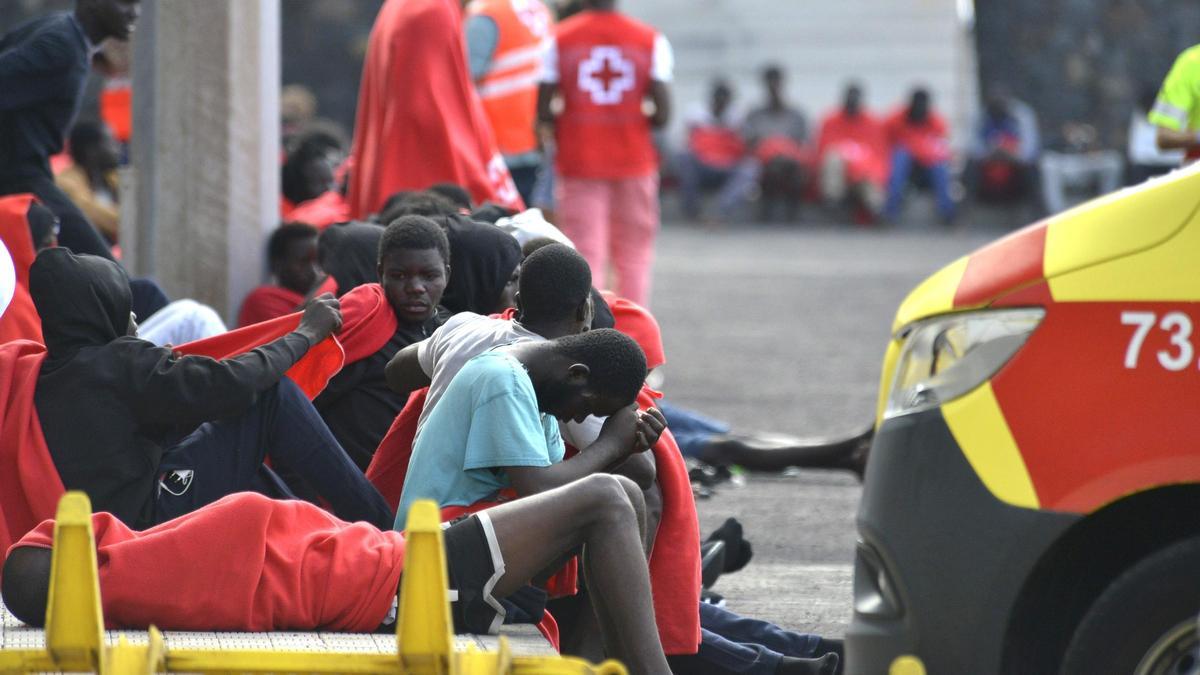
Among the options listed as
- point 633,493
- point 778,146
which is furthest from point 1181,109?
point 778,146

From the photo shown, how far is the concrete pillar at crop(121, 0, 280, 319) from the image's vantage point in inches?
311

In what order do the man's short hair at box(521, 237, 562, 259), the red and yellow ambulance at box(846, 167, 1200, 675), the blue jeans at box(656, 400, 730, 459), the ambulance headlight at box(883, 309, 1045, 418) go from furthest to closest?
the blue jeans at box(656, 400, 730, 459), the man's short hair at box(521, 237, 562, 259), the ambulance headlight at box(883, 309, 1045, 418), the red and yellow ambulance at box(846, 167, 1200, 675)

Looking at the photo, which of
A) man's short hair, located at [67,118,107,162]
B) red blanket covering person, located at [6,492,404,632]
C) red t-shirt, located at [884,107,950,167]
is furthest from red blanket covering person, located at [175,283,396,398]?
red t-shirt, located at [884,107,950,167]

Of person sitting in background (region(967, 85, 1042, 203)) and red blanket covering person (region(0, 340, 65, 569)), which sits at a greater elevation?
red blanket covering person (region(0, 340, 65, 569))

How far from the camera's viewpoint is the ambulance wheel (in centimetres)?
391

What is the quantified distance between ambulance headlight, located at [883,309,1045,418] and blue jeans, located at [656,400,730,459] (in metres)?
3.89

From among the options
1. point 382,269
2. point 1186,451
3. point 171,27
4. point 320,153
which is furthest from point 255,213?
point 1186,451

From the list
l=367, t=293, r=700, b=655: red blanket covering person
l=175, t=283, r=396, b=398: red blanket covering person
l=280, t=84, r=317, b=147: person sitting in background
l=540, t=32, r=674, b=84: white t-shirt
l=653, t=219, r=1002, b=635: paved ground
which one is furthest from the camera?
l=280, t=84, r=317, b=147: person sitting in background

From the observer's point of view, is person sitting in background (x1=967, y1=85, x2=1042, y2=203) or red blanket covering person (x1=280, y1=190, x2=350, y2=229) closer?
red blanket covering person (x1=280, y1=190, x2=350, y2=229)

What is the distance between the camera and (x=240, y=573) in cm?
429

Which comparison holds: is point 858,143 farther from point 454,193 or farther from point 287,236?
point 454,193

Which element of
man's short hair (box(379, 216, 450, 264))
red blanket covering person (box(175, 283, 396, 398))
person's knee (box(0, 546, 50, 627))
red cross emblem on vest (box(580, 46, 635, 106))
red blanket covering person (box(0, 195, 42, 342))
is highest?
red cross emblem on vest (box(580, 46, 635, 106))

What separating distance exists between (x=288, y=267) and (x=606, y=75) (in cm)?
352

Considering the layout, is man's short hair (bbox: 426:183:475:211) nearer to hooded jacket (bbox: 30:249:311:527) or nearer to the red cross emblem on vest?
hooded jacket (bbox: 30:249:311:527)
